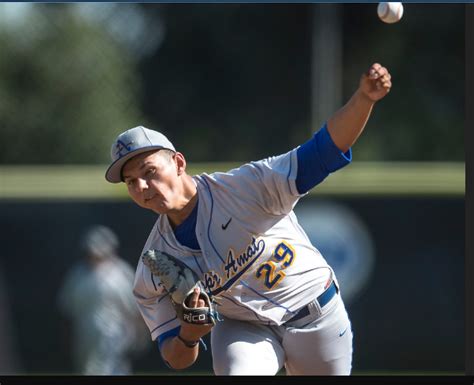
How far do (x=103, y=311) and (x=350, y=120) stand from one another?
5626 mm

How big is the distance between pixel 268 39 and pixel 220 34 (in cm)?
95

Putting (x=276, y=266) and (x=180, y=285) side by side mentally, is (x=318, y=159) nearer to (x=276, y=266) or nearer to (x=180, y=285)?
(x=276, y=266)

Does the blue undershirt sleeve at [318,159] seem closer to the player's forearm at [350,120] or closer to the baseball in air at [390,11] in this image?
the player's forearm at [350,120]

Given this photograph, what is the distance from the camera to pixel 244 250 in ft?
Answer: 11.3

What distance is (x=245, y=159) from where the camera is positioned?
52.5ft

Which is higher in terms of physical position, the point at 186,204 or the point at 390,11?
the point at 390,11

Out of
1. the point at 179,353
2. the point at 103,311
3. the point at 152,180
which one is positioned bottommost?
the point at 103,311

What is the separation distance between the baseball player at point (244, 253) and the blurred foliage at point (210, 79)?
1237 centimetres

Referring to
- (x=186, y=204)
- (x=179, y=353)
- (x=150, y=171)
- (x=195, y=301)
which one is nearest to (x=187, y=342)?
(x=179, y=353)

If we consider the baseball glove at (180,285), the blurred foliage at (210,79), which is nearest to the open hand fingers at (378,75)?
the baseball glove at (180,285)

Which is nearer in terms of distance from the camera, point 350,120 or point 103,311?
point 350,120

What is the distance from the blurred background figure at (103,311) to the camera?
8430 mm

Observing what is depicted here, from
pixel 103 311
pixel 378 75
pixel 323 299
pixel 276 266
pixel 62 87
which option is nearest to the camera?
pixel 378 75

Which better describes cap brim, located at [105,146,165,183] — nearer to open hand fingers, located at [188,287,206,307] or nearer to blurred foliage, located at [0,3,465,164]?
open hand fingers, located at [188,287,206,307]
